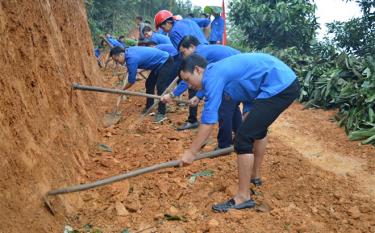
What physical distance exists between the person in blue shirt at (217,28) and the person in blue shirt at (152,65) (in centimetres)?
345

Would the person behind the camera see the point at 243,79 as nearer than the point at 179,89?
Yes

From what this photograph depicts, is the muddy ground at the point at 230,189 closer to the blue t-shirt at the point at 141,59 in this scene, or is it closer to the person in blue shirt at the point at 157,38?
the blue t-shirt at the point at 141,59

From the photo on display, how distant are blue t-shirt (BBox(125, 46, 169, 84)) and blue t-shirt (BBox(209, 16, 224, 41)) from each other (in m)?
3.46

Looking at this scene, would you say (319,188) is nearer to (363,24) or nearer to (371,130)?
(371,130)

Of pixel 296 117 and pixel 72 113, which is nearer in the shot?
pixel 72 113

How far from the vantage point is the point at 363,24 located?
11.1 metres

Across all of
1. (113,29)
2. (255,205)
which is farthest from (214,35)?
(113,29)

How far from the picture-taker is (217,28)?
9.93 meters

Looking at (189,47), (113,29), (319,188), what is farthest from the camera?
(113,29)

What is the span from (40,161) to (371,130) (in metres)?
4.31

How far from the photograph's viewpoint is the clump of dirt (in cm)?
303

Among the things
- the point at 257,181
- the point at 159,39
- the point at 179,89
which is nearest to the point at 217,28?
the point at 159,39

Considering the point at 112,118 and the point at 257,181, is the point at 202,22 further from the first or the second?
the point at 257,181

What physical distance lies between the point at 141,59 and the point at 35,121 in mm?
3140
